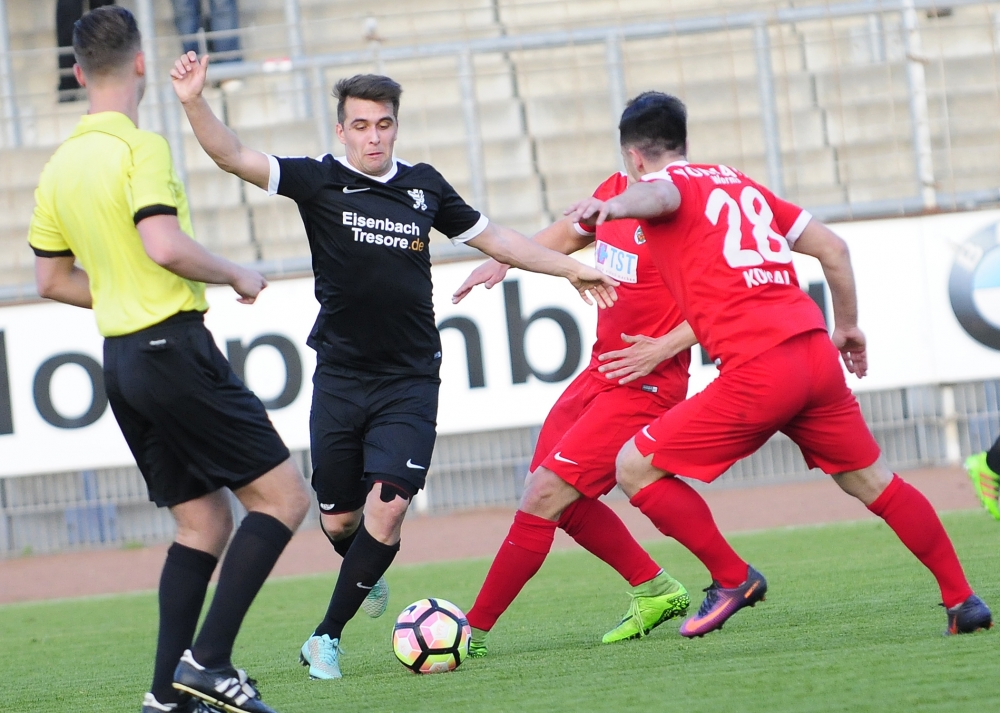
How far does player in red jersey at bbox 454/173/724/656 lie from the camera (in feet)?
16.3

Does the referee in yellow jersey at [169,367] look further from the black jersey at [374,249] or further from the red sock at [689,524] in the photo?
the red sock at [689,524]

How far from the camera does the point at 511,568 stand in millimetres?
4953

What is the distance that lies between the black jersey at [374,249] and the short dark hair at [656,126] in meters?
0.73

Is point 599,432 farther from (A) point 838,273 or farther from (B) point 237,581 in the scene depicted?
(B) point 237,581

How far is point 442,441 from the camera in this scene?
10.2 meters

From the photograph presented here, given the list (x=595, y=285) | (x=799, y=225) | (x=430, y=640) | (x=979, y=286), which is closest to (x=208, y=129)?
(x=595, y=285)

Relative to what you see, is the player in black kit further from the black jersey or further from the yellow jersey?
the yellow jersey

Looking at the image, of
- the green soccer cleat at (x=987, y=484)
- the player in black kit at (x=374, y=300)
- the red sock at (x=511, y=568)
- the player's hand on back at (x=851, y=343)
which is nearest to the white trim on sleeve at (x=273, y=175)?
the player in black kit at (x=374, y=300)

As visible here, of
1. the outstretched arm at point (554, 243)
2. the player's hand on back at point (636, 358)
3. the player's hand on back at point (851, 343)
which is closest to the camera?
the player's hand on back at point (851, 343)

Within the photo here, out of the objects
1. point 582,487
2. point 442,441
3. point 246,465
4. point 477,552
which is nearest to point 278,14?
point 442,441

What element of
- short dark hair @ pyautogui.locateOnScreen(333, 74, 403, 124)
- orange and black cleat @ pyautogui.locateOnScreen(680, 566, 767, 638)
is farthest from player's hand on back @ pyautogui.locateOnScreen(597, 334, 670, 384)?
short dark hair @ pyautogui.locateOnScreen(333, 74, 403, 124)

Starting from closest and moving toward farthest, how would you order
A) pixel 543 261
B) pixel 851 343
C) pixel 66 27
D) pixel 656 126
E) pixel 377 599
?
pixel 656 126, pixel 851 343, pixel 543 261, pixel 377 599, pixel 66 27

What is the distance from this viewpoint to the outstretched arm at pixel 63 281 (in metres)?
3.93

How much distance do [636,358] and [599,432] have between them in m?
0.32
